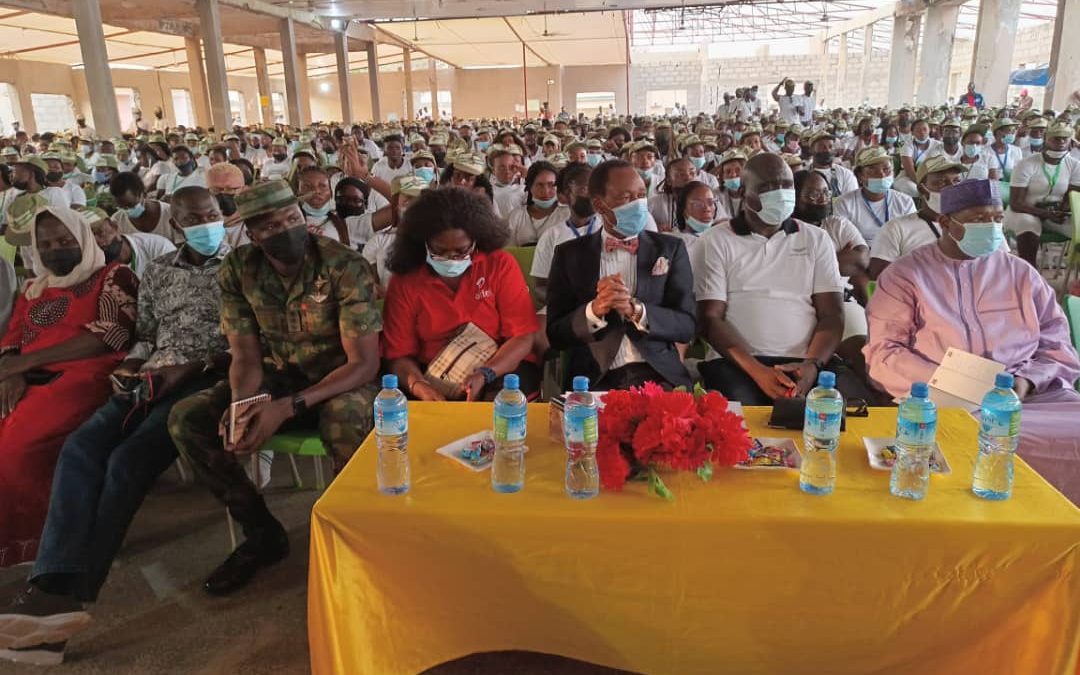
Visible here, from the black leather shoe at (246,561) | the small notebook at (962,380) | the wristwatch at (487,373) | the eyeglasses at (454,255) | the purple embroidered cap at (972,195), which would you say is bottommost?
the black leather shoe at (246,561)

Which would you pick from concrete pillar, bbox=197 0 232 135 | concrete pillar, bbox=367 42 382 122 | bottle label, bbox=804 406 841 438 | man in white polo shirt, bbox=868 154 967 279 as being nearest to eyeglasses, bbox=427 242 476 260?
bottle label, bbox=804 406 841 438

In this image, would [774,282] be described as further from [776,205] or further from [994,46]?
[994,46]

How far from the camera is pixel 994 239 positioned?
9.00 feet

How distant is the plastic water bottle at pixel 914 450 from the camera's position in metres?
1.71

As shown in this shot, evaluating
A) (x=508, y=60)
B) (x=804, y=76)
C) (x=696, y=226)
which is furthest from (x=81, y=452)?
(x=804, y=76)

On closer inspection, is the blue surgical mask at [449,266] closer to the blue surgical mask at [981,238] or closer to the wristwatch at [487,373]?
the wristwatch at [487,373]

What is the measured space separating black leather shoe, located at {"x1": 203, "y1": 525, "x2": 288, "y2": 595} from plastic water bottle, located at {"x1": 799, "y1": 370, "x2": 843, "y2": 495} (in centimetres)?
209

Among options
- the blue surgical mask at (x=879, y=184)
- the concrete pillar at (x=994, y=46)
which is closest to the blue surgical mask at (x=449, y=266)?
the blue surgical mask at (x=879, y=184)

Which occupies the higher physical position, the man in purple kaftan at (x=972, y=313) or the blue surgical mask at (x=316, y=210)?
the blue surgical mask at (x=316, y=210)

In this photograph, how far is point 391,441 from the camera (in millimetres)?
1923

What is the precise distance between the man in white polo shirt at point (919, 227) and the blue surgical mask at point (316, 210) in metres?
3.62

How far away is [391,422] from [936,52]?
2801 centimetres

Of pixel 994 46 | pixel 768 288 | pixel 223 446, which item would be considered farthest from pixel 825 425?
pixel 994 46

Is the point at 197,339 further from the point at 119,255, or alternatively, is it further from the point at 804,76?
the point at 804,76
